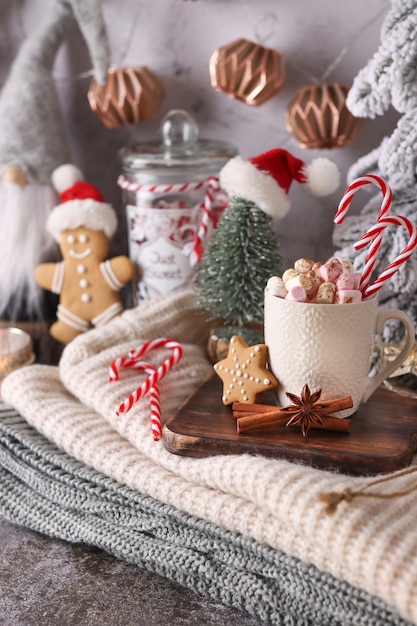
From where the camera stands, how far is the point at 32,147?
0.96 metres

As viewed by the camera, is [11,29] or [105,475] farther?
[11,29]

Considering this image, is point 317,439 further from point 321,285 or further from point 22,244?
point 22,244

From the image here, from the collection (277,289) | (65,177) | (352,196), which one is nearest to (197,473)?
(277,289)

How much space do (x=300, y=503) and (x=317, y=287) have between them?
0.20 m

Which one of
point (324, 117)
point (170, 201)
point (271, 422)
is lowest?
point (271, 422)

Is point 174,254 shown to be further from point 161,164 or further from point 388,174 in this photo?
point 388,174

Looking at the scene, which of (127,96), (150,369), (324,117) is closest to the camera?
(150,369)

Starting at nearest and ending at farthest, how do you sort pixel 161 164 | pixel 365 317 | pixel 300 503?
pixel 300 503 → pixel 365 317 → pixel 161 164

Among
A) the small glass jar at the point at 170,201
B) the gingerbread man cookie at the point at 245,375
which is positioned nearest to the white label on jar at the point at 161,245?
the small glass jar at the point at 170,201

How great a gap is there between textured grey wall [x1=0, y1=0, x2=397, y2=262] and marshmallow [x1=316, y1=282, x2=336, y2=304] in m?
0.32

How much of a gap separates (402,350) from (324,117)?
0.34 m

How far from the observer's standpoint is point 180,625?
1.73 ft

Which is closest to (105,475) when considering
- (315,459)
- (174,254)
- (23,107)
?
(315,459)

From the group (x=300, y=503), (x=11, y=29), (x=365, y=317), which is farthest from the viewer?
(x=11, y=29)
